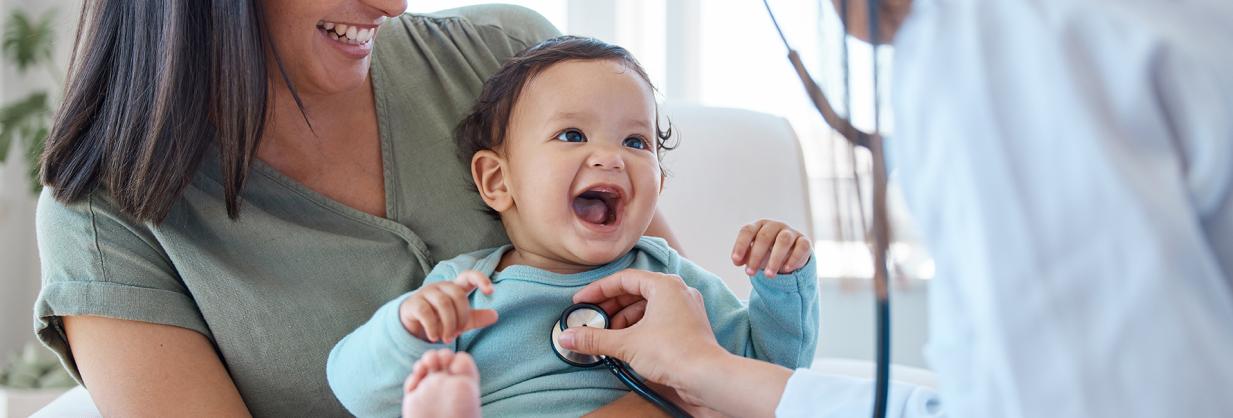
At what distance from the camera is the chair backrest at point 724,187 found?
189 cm

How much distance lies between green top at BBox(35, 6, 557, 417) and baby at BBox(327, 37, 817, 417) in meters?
0.08

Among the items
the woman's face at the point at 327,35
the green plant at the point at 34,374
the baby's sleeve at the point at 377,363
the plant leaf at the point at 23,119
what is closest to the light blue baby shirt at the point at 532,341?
the baby's sleeve at the point at 377,363

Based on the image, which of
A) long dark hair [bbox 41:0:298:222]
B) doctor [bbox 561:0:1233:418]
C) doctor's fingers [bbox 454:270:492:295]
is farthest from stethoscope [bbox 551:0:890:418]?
long dark hair [bbox 41:0:298:222]

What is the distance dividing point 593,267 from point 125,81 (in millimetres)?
606

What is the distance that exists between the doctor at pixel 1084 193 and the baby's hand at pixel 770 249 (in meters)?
0.57

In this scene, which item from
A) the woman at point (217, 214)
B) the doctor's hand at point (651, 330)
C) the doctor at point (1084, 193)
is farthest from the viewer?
the woman at point (217, 214)

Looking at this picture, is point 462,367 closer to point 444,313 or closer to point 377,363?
point 444,313

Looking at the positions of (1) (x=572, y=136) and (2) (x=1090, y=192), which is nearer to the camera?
(2) (x=1090, y=192)

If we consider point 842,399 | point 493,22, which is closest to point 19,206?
point 493,22

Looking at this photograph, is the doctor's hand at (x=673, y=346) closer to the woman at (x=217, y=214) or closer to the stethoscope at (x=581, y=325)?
the stethoscope at (x=581, y=325)

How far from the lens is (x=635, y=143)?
1.32 m

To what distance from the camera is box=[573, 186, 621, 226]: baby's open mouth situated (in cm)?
129

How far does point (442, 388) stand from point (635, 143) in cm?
50

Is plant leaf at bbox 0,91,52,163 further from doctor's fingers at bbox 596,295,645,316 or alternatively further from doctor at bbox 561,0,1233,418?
doctor at bbox 561,0,1233,418
